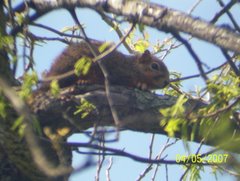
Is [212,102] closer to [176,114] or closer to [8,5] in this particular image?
[176,114]

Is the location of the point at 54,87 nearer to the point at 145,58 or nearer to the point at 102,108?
the point at 102,108

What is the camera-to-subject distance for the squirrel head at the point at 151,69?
5945mm

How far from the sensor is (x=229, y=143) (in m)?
A: 2.99

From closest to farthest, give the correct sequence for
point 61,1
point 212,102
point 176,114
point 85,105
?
point 176,114, point 212,102, point 61,1, point 85,105

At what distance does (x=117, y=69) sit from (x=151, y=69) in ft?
1.69

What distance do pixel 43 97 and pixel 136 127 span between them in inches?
24.0

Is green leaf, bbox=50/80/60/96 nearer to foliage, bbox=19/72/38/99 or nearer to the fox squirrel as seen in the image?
foliage, bbox=19/72/38/99

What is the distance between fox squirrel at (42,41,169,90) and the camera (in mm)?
5039

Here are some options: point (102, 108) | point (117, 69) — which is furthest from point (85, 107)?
point (117, 69)

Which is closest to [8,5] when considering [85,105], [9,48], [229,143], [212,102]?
[9,48]

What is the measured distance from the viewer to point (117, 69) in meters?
5.85

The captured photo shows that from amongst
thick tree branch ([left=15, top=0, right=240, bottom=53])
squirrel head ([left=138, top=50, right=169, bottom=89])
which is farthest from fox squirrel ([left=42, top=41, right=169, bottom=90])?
thick tree branch ([left=15, top=0, right=240, bottom=53])

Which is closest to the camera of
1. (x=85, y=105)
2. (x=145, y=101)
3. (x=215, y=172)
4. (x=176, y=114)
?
(x=176, y=114)
